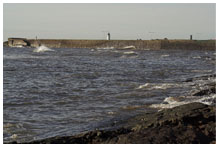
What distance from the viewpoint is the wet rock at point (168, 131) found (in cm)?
448

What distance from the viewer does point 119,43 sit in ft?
216

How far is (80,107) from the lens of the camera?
8.88 meters

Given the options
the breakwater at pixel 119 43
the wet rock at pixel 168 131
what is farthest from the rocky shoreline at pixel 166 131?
the breakwater at pixel 119 43

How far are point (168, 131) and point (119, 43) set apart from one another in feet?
201

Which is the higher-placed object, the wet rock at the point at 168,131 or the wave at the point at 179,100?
the wet rock at the point at 168,131

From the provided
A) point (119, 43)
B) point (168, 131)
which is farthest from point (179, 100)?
point (119, 43)

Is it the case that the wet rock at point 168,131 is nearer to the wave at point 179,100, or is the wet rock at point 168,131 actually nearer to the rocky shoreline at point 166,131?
the rocky shoreline at point 166,131

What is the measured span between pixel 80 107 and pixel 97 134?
3901mm

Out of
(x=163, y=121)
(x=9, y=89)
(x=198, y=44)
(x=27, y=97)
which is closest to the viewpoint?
(x=163, y=121)

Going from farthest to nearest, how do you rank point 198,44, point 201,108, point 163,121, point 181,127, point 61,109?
1. point 198,44
2. point 61,109
3. point 201,108
4. point 163,121
5. point 181,127

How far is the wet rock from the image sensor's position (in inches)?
176

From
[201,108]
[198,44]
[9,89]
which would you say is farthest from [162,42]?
[201,108]

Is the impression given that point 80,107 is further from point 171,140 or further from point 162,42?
point 162,42

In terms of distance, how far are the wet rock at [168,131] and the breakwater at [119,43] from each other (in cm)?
5497
